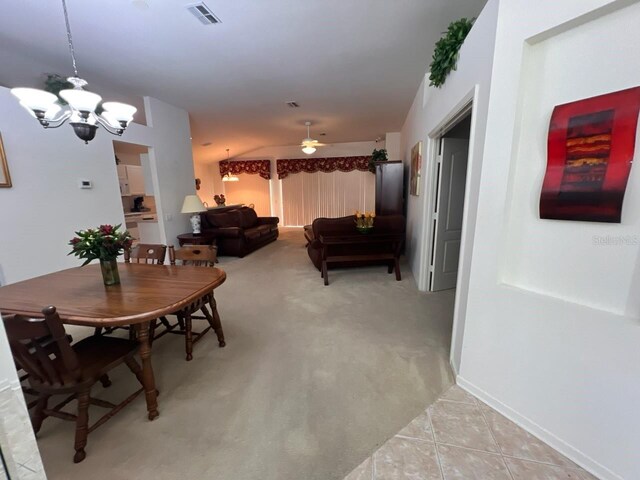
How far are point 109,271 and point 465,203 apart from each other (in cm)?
262

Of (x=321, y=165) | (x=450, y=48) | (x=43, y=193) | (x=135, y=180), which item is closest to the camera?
(x=450, y=48)

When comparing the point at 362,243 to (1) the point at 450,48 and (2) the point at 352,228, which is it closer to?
(2) the point at 352,228

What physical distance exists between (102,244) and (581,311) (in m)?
2.85

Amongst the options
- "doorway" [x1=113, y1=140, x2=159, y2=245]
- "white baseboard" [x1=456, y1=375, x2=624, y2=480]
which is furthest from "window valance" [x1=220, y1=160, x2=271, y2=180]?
"white baseboard" [x1=456, y1=375, x2=624, y2=480]

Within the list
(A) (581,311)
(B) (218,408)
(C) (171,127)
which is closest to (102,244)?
(B) (218,408)

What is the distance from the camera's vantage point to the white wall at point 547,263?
1.20 meters

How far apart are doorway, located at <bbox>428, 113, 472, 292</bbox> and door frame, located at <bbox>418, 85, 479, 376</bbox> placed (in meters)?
0.05

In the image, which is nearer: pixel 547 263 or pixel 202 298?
pixel 547 263

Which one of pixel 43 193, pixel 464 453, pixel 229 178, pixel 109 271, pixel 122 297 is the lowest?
pixel 464 453

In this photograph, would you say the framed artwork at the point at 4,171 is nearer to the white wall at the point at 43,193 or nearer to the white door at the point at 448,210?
the white wall at the point at 43,193

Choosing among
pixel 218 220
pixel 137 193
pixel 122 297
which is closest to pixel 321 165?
pixel 218 220

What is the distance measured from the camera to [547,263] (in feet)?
4.78

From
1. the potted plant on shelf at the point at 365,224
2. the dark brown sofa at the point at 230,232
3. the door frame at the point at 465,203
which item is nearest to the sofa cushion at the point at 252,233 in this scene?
the dark brown sofa at the point at 230,232

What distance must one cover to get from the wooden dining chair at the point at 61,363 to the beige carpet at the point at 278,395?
0.15 m
